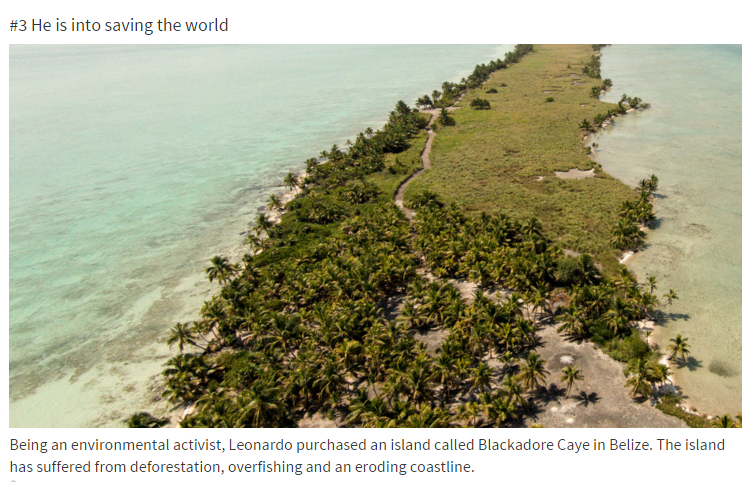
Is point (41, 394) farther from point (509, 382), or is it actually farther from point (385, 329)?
point (509, 382)

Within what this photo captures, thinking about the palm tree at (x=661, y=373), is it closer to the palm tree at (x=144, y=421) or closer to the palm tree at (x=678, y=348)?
the palm tree at (x=678, y=348)

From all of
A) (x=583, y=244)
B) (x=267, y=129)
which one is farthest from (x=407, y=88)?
(x=583, y=244)

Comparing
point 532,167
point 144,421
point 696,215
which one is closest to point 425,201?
point 532,167

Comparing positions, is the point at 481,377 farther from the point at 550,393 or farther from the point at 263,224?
the point at 263,224

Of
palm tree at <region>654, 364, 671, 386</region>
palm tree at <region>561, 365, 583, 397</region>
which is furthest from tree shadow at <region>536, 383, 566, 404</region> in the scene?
palm tree at <region>654, 364, 671, 386</region>

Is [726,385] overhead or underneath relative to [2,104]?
underneath

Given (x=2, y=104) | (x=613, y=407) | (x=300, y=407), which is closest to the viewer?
(x=2, y=104)

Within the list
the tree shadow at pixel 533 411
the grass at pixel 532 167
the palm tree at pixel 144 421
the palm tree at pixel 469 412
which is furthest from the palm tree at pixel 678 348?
the palm tree at pixel 144 421
